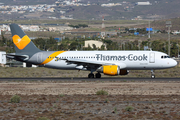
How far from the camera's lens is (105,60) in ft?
138

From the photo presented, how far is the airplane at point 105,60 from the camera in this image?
41.5m

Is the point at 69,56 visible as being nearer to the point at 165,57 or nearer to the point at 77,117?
the point at 165,57

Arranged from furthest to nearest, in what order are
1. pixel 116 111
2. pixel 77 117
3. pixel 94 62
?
pixel 94 62 → pixel 116 111 → pixel 77 117

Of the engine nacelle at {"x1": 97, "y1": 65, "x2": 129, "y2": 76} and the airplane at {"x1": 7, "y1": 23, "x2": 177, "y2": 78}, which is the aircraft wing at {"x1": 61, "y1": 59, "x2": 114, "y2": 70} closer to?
the airplane at {"x1": 7, "y1": 23, "x2": 177, "y2": 78}

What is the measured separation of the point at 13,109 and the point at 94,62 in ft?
74.9

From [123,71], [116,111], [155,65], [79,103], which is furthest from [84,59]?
[116,111]

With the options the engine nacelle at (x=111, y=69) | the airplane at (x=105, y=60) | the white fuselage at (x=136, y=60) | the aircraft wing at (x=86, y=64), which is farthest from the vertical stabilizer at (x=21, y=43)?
the engine nacelle at (x=111, y=69)

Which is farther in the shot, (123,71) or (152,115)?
(123,71)

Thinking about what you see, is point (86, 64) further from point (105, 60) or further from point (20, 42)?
point (20, 42)

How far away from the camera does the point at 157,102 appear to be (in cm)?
2158

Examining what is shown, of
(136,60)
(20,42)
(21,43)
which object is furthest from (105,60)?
(20,42)

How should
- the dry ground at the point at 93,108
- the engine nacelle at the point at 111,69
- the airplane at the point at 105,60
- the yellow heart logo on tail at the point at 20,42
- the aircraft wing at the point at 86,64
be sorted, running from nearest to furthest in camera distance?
the dry ground at the point at 93,108 → the engine nacelle at the point at 111,69 → the aircraft wing at the point at 86,64 → the airplane at the point at 105,60 → the yellow heart logo on tail at the point at 20,42

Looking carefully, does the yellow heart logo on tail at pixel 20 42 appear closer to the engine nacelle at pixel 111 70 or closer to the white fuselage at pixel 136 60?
the white fuselage at pixel 136 60

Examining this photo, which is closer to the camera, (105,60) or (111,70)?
(111,70)
